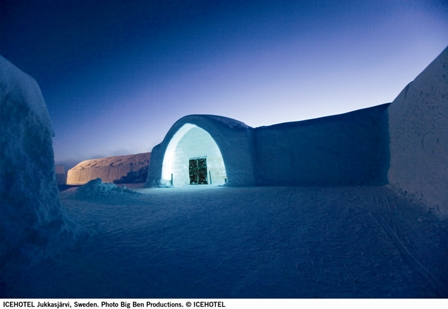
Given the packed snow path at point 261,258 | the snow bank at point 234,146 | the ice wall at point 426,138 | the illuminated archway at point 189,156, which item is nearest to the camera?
the packed snow path at point 261,258

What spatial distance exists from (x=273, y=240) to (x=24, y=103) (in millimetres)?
3969

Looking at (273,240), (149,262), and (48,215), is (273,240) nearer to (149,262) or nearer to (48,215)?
(149,262)

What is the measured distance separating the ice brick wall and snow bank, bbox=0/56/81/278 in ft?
32.1

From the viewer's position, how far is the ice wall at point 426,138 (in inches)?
120

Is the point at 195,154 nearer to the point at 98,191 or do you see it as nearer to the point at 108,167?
the point at 98,191

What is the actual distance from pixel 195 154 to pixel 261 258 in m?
11.3

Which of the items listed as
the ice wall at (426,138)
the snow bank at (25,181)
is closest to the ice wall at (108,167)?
the snow bank at (25,181)

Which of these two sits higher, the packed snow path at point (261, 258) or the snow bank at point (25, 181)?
the snow bank at point (25, 181)

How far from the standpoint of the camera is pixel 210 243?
284 cm

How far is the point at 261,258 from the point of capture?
239 cm

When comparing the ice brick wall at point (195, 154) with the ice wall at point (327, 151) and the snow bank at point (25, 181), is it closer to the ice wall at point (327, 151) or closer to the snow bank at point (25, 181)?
the ice wall at point (327, 151)

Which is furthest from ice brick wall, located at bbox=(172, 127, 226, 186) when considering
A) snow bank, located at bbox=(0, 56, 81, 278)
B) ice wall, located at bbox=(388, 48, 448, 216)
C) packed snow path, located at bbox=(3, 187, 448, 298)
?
snow bank, located at bbox=(0, 56, 81, 278)

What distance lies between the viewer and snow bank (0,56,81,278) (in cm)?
210

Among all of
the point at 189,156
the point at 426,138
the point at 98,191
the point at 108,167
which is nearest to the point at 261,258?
the point at 426,138
